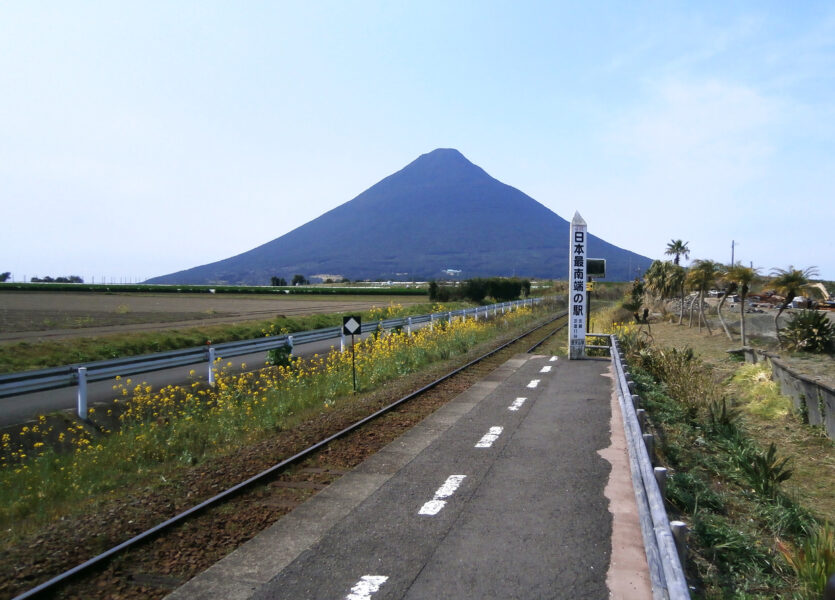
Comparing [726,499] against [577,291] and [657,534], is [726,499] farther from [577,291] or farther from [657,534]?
[577,291]

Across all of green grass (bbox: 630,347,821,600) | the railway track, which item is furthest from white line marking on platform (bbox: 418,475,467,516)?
green grass (bbox: 630,347,821,600)

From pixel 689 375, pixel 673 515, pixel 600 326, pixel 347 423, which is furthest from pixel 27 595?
pixel 600 326

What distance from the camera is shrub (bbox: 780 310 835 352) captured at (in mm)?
18141

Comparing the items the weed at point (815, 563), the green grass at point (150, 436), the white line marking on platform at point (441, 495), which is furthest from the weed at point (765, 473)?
the green grass at point (150, 436)

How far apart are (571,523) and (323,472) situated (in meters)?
3.32

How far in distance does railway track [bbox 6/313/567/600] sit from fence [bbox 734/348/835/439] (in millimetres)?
7181

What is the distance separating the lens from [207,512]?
21.5 feet

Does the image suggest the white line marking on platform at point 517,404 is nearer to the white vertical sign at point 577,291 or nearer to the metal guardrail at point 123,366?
the metal guardrail at point 123,366

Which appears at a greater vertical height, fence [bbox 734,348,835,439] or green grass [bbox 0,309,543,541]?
fence [bbox 734,348,835,439]

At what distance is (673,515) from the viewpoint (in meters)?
6.32

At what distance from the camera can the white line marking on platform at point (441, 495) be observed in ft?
20.7

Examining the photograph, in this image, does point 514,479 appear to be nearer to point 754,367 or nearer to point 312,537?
point 312,537

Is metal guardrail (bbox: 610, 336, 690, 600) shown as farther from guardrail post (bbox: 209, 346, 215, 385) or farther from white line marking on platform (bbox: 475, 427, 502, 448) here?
guardrail post (bbox: 209, 346, 215, 385)

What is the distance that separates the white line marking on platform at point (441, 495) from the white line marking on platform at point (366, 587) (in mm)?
1433
